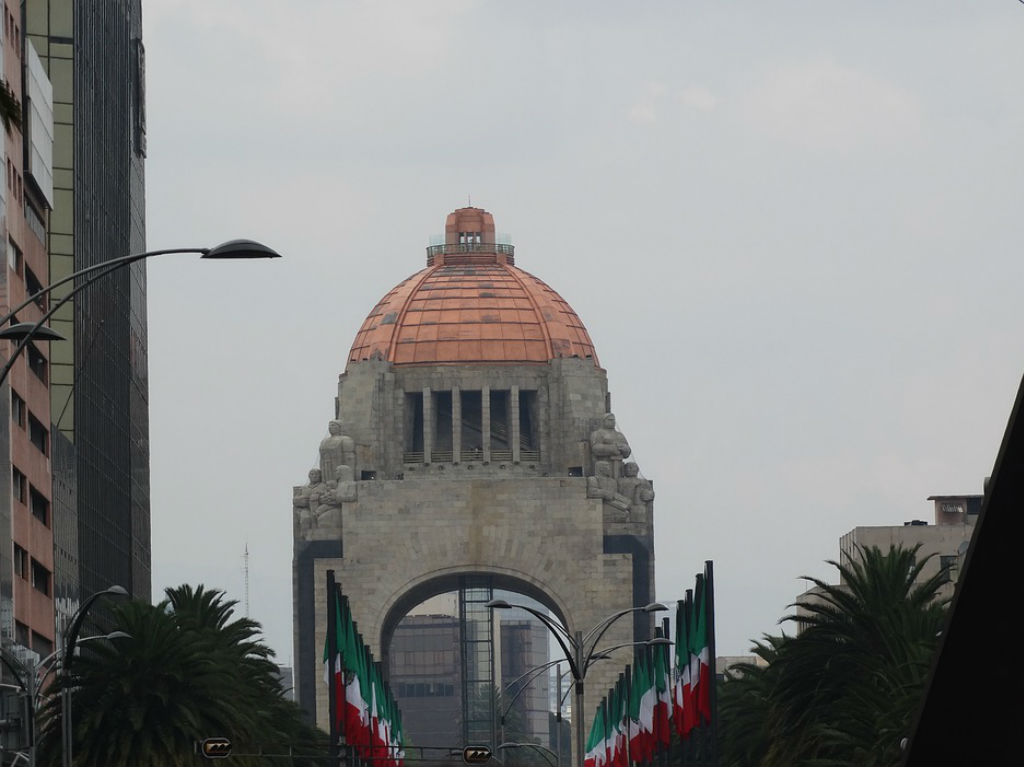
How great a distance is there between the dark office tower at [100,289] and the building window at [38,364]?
4.29 metres

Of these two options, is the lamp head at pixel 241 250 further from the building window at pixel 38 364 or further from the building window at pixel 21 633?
the building window at pixel 38 364

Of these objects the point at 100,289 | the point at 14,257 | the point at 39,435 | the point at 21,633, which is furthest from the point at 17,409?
the point at 100,289

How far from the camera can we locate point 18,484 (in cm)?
7706

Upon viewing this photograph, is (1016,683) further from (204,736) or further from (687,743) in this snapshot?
(687,743)

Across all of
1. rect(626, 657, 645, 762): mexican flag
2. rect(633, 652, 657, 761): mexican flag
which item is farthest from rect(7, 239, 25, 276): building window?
rect(626, 657, 645, 762): mexican flag

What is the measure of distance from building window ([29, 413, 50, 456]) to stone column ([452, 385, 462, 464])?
192 ft

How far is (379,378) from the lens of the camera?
14362 centimetres

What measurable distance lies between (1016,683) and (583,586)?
118196 millimetres

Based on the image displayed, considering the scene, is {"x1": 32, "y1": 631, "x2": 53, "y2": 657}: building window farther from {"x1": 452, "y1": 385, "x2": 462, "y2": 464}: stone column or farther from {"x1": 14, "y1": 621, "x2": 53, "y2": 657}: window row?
{"x1": 452, "y1": 385, "x2": 462, "y2": 464}: stone column

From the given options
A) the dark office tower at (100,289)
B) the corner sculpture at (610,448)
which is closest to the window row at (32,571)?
the dark office tower at (100,289)

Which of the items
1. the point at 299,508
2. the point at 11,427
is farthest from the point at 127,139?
the point at 11,427

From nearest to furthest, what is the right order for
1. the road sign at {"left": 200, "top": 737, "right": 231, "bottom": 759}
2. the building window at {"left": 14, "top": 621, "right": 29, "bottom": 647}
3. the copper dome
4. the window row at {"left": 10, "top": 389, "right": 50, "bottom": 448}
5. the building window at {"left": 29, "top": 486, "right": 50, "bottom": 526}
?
the road sign at {"left": 200, "top": 737, "right": 231, "bottom": 759}, the building window at {"left": 14, "top": 621, "right": 29, "bottom": 647}, the window row at {"left": 10, "top": 389, "right": 50, "bottom": 448}, the building window at {"left": 29, "top": 486, "right": 50, "bottom": 526}, the copper dome

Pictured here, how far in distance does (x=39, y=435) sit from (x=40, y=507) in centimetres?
237

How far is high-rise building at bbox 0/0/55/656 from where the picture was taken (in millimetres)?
71688
